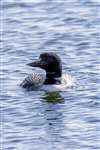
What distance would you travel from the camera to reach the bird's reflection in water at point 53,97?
1618cm

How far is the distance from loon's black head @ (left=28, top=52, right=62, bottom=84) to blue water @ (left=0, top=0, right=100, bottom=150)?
0.34 m

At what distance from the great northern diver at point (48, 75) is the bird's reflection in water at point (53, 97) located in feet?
1.25

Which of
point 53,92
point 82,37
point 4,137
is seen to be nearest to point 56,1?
point 82,37

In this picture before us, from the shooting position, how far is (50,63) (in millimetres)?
17453

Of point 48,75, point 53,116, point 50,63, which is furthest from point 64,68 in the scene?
point 53,116

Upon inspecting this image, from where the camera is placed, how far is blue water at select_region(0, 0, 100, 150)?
1380 cm

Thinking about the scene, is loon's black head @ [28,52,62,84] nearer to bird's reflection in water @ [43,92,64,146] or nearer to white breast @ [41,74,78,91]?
white breast @ [41,74,78,91]

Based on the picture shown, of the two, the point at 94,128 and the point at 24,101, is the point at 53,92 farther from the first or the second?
the point at 94,128

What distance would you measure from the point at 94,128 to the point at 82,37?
6057mm

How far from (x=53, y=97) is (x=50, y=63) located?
3.44 ft

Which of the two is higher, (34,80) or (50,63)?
(50,63)

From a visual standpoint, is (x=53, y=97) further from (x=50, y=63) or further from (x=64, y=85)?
(x=50, y=63)

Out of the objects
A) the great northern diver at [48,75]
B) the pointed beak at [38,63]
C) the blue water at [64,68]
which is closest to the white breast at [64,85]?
the great northern diver at [48,75]

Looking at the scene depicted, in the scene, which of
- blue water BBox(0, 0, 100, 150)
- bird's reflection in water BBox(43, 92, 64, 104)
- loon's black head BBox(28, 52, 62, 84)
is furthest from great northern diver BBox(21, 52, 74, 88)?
bird's reflection in water BBox(43, 92, 64, 104)
